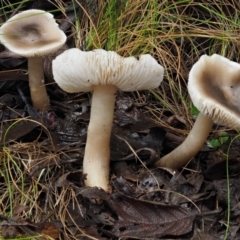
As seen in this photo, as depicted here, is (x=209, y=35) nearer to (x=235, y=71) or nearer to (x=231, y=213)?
(x=235, y=71)

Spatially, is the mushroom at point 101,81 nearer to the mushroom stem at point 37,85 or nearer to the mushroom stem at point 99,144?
the mushroom stem at point 99,144

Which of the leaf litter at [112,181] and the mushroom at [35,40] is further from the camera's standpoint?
the mushroom at [35,40]

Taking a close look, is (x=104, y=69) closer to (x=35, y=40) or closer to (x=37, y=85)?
(x=35, y=40)

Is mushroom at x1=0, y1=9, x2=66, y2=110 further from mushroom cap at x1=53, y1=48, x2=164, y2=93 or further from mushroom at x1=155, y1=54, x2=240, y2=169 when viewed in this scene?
mushroom at x1=155, y1=54, x2=240, y2=169

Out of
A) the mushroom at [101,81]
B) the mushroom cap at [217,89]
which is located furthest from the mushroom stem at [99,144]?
the mushroom cap at [217,89]

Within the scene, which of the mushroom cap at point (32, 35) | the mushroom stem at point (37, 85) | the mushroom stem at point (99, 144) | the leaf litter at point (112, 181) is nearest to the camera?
the leaf litter at point (112, 181)

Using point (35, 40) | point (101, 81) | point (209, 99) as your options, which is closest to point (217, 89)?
point (209, 99)
